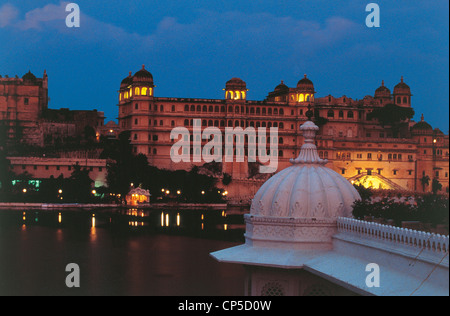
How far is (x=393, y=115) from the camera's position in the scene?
73250mm

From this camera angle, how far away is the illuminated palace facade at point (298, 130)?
210ft

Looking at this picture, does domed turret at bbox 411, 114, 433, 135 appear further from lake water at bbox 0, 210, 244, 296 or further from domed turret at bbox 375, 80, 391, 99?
lake water at bbox 0, 210, 244, 296

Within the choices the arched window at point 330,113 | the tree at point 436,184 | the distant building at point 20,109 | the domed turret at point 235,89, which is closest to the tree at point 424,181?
the tree at point 436,184

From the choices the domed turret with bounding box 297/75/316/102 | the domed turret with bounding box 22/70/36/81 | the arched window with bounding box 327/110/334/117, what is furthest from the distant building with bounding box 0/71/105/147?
the arched window with bounding box 327/110/334/117

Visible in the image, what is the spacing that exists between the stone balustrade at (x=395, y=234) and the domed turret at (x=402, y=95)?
6136 cm

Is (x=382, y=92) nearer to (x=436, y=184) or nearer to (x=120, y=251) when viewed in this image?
(x=436, y=184)

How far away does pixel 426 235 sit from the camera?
11117mm

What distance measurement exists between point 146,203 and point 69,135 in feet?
44.0

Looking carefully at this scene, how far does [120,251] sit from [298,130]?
33.0m

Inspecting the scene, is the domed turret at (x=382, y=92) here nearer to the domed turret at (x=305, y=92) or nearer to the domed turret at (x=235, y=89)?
the domed turret at (x=305, y=92)

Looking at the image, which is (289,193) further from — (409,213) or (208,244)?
(208,244)


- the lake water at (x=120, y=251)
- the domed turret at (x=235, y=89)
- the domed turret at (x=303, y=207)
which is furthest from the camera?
the domed turret at (x=235, y=89)

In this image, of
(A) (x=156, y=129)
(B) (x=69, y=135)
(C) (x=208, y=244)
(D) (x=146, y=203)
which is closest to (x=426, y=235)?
(C) (x=208, y=244)

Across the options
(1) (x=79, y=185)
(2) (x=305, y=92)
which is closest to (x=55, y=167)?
(1) (x=79, y=185)
